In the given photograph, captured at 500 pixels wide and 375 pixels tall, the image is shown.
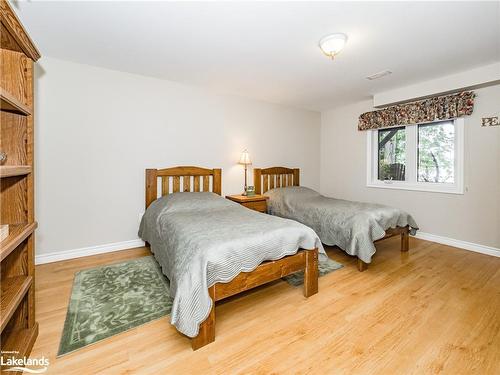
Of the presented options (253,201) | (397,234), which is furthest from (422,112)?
(253,201)

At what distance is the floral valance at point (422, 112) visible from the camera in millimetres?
2932

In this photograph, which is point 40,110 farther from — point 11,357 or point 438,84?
point 438,84

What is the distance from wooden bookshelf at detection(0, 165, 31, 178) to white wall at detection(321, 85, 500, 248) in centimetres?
431

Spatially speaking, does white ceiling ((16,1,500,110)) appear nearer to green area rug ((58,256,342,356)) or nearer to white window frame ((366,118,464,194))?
white window frame ((366,118,464,194))

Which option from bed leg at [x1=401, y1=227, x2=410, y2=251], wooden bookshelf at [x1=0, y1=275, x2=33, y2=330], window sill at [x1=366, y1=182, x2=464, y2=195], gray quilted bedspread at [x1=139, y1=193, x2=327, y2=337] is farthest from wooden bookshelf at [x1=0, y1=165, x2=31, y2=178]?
window sill at [x1=366, y1=182, x2=464, y2=195]

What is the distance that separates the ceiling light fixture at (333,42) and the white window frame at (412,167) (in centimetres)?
223

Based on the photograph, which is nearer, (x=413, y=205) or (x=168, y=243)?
(x=168, y=243)

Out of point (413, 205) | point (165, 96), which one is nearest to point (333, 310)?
Result: point (413, 205)

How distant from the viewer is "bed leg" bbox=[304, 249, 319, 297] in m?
1.97

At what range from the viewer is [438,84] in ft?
9.93

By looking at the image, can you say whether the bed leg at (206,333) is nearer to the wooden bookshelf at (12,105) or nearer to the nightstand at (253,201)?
the wooden bookshelf at (12,105)

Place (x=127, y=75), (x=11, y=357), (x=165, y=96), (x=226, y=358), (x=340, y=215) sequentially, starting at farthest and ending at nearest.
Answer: (x=165, y=96), (x=127, y=75), (x=340, y=215), (x=226, y=358), (x=11, y=357)

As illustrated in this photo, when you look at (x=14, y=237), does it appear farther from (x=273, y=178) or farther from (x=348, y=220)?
(x=273, y=178)

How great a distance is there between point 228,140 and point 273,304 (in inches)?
101
